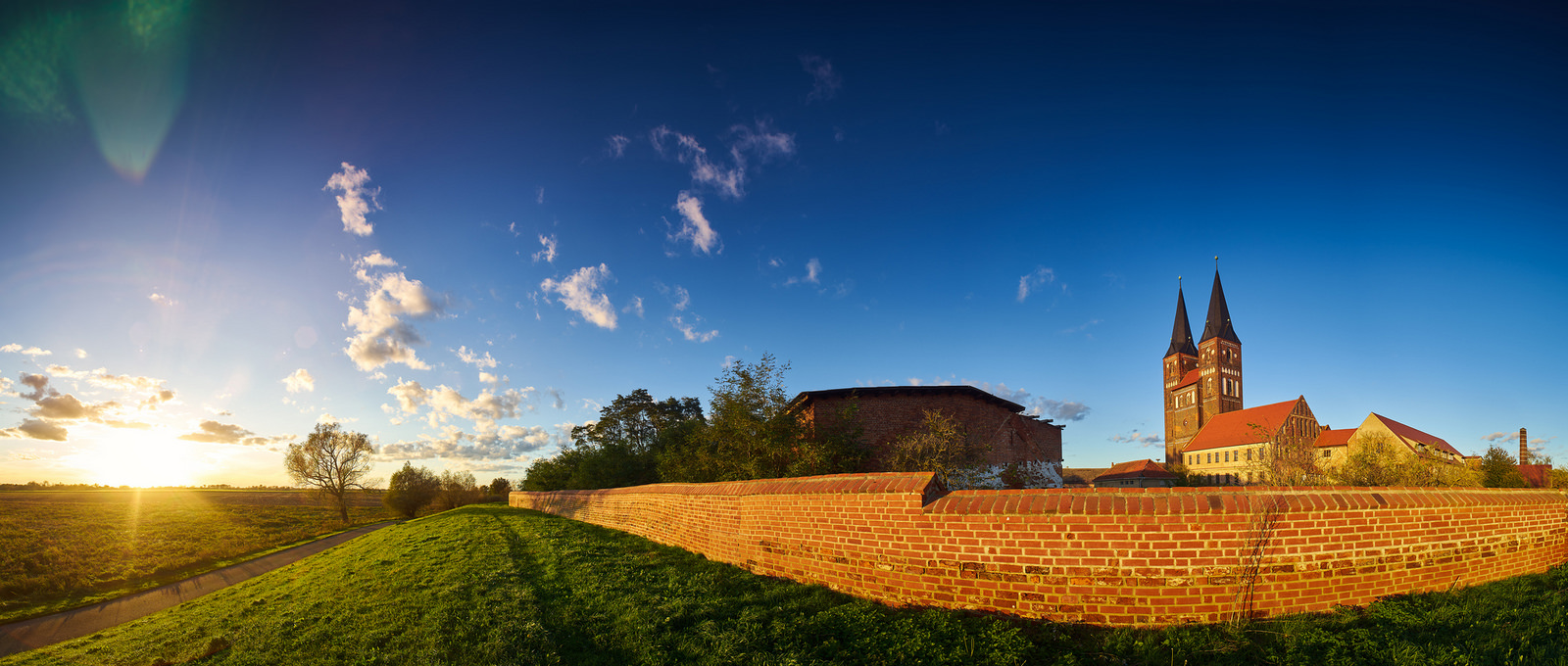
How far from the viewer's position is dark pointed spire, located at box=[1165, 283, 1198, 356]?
81438 millimetres

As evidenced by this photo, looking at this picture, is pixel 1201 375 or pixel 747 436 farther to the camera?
pixel 1201 375

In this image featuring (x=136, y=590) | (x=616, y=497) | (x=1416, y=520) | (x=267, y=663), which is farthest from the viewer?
(x=136, y=590)

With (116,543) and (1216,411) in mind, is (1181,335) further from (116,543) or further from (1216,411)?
(116,543)

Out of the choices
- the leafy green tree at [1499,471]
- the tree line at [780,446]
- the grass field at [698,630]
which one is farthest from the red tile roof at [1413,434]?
the grass field at [698,630]

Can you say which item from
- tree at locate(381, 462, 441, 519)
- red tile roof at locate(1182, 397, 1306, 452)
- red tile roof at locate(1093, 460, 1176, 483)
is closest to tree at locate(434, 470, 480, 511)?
tree at locate(381, 462, 441, 519)

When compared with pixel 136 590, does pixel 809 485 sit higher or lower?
higher

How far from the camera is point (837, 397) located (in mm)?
23609

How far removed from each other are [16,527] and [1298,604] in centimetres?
4636

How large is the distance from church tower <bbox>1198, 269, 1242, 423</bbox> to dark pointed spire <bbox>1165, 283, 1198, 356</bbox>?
4.72 m

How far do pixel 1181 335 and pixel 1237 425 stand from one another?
894 inches

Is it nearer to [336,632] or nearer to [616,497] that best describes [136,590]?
[616,497]

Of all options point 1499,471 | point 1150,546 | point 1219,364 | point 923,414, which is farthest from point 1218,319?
point 1150,546

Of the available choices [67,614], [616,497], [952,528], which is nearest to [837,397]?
[616,497]

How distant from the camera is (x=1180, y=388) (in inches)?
3120
